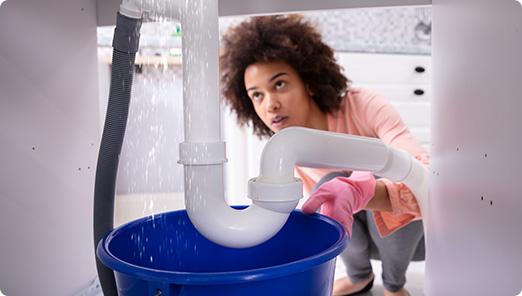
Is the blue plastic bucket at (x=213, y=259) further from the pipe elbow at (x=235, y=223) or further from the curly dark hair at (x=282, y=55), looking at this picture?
the curly dark hair at (x=282, y=55)

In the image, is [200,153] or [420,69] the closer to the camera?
[200,153]

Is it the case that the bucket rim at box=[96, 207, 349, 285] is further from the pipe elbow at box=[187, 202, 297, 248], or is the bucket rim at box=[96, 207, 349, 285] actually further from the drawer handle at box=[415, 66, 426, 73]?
the drawer handle at box=[415, 66, 426, 73]

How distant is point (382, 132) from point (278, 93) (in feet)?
0.86

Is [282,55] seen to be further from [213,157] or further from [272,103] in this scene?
[213,157]

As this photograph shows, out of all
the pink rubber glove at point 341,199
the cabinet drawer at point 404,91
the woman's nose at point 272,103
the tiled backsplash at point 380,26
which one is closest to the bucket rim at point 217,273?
the pink rubber glove at point 341,199

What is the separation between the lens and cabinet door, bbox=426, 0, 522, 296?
47 centimetres

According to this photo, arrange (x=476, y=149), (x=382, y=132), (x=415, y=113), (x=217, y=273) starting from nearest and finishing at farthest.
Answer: (x=217, y=273), (x=476, y=149), (x=382, y=132), (x=415, y=113)

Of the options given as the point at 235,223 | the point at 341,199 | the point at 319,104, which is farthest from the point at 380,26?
the point at 235,223

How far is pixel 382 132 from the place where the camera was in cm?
99

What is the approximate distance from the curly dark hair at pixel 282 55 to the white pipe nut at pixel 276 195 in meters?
0.63

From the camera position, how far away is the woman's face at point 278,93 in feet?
3.45

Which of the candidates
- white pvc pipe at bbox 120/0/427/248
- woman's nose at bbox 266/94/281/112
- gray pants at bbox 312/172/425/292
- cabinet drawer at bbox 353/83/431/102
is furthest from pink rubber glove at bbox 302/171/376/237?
cabinet drawer at bbox 353/83/431/102

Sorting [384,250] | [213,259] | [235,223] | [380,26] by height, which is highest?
[380,26]

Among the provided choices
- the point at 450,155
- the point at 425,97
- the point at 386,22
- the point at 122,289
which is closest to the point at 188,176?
the point at 122,289
